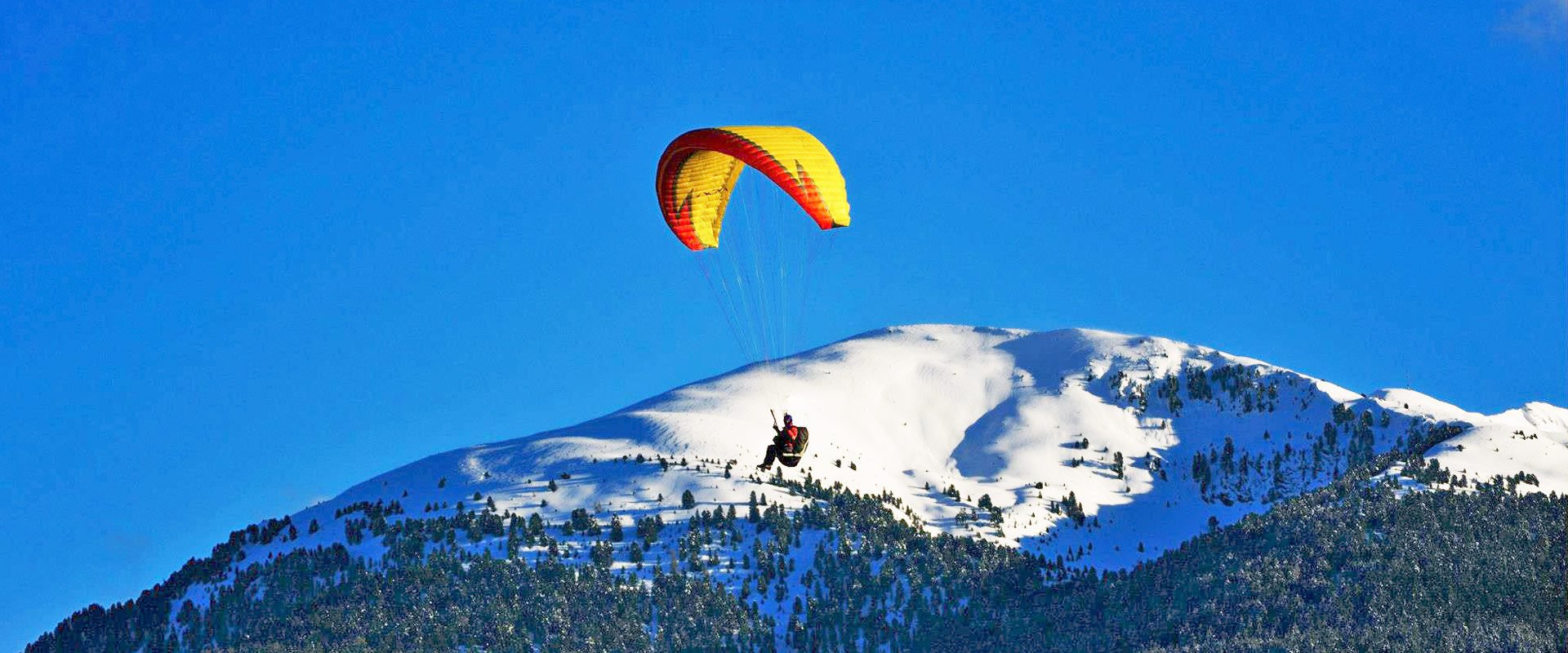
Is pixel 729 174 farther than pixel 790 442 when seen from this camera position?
Yes

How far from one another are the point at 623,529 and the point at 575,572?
11.0m

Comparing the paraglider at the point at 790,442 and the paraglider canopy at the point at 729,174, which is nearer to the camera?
the paraglider at the point at 790,442

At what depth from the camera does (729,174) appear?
81.2m

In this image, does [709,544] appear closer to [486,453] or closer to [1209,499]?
[486,453]

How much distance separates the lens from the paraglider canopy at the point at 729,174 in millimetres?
72438

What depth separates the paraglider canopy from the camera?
72.4 meters

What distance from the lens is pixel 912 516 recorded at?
17262 cm

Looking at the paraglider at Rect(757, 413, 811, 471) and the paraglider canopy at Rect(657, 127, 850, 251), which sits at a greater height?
the paraglider canopy at Rect(657, 127, 850, 251)

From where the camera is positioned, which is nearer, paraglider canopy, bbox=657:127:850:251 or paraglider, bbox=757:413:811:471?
paraglider, bbox=757:413:811:471

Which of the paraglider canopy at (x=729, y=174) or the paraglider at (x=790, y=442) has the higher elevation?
the paraglider canopy at (x=729, y=174)

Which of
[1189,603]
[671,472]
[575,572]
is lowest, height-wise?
[1189,603]

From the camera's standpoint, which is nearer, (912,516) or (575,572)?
(575,572)

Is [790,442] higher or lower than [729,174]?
lower

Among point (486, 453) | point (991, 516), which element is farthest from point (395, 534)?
point (991, 516)
